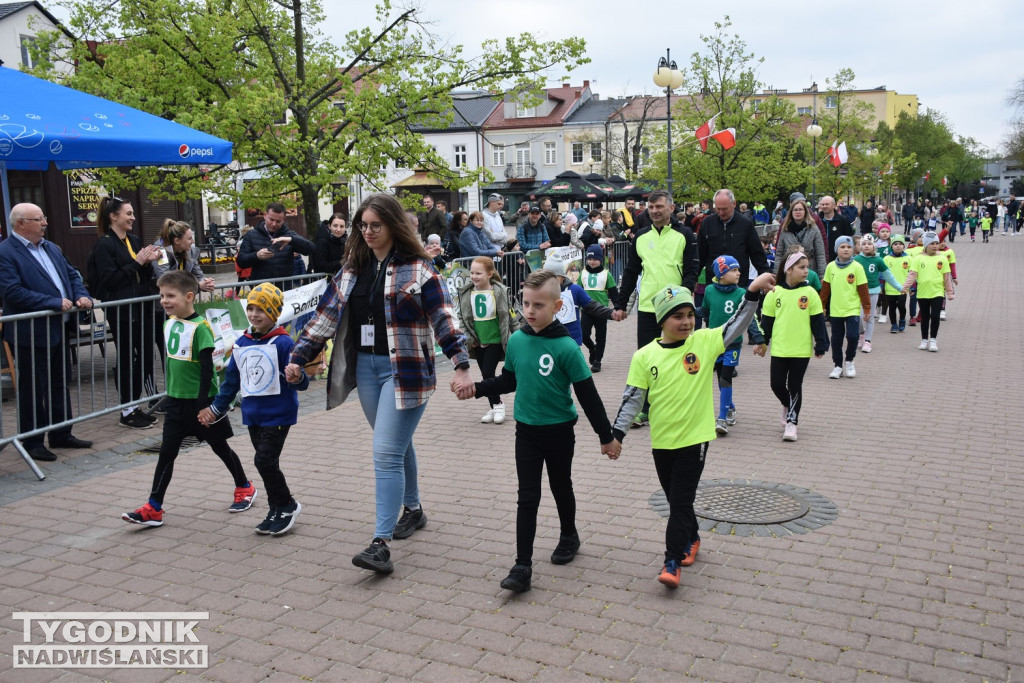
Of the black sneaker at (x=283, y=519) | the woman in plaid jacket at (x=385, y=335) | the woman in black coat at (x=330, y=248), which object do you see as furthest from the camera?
the woman in black coat at (x=330, y=248)

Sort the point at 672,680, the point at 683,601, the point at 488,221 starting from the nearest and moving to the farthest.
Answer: the point at 672,680
the point at 683,601
the point at 488,221

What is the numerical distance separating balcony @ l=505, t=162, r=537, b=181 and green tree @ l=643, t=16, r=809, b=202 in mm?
33081

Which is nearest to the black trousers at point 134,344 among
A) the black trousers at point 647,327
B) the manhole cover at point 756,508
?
the black trousers at point 647,327

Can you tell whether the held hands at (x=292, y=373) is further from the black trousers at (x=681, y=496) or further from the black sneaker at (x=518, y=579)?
the black trousers at (x=681, y=496)

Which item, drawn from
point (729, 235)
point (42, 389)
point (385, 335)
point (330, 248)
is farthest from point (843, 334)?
point (42, 389)

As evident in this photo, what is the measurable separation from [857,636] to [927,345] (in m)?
10.0

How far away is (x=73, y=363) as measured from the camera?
7.90 metres

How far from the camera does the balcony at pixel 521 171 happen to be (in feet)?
230

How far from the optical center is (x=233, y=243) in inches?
1164

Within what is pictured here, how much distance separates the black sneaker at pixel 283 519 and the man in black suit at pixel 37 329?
2878 mm

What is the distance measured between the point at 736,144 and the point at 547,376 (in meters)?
32.2

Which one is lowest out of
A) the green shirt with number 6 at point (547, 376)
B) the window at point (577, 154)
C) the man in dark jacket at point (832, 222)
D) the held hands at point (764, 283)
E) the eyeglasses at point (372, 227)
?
the green shirt with number 6 at point (547, 376)

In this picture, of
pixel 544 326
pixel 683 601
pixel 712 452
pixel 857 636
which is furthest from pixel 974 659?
pixel 712 452

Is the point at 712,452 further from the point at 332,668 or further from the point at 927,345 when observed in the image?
the point at 927,345
